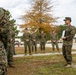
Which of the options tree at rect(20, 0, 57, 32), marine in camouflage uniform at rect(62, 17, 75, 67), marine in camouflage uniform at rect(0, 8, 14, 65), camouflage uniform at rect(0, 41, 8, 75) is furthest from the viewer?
tree at rect(20, 0, 57, 32)

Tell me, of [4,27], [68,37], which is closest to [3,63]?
[4,27]

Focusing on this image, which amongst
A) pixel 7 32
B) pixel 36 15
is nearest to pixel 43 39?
pixel 36 15

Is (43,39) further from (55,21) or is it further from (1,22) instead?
(1,22)

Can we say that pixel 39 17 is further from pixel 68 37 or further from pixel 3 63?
pixel 3 63

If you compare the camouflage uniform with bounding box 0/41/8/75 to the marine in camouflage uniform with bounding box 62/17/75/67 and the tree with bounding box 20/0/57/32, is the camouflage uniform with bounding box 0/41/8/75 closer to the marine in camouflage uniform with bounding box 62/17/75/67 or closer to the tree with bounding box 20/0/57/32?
the marine in camouflage uniform with bounding box 62/17/75/67

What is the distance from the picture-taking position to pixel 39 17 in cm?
3900

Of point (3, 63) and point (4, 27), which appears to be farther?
point (4, 27)

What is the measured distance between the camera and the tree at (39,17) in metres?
38.9

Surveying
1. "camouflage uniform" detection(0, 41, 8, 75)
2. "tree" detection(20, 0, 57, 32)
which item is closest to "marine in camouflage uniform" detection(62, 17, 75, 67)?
"camouflage uniform" detection(0, 41, 8, 75)

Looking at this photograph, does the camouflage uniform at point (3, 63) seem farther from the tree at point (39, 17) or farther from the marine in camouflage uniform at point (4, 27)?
the tree at point (39, 17)

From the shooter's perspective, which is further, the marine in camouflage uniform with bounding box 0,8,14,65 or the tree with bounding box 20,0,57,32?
the tree with bounding box 20,0,57,32

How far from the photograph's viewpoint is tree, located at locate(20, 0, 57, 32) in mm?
38938

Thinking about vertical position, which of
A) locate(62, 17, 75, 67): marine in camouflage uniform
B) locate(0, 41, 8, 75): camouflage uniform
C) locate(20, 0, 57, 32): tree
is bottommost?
locate(0, 41, 8, 75): camouflage uniform

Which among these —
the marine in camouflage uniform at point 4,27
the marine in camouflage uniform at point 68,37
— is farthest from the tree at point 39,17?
the marine in camouflage uniform at point 4,27
